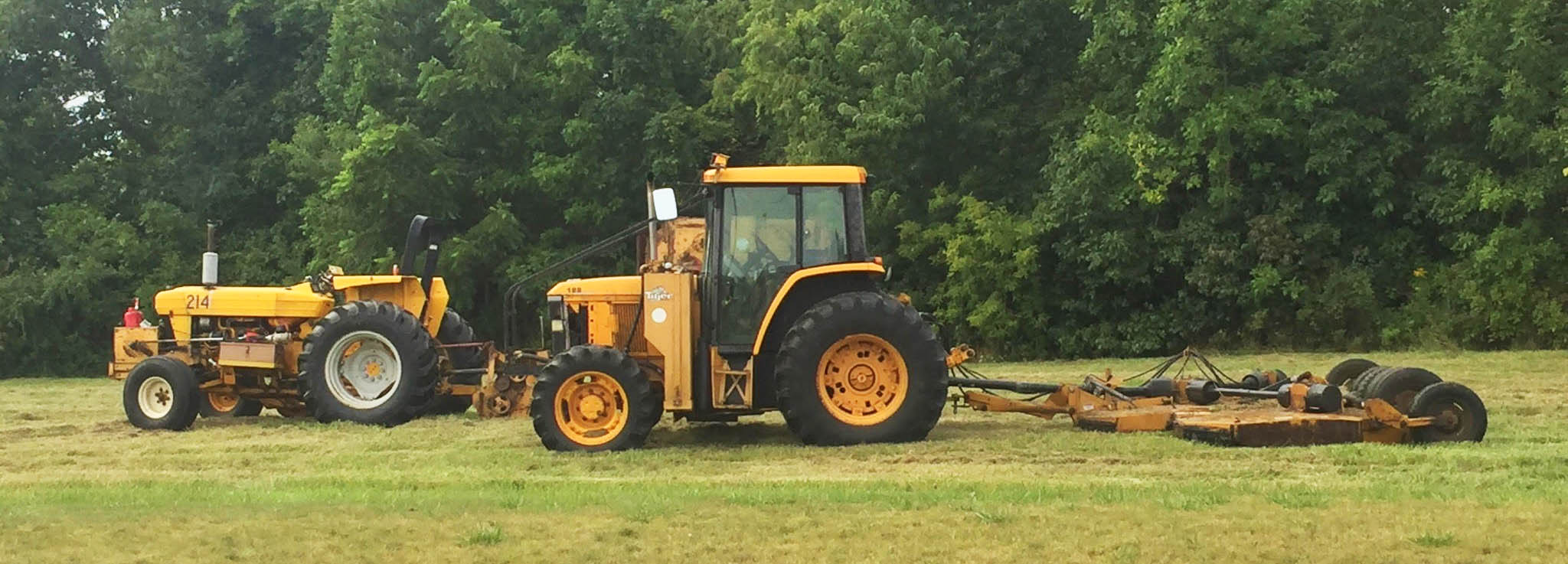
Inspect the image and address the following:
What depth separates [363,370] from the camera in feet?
42.3

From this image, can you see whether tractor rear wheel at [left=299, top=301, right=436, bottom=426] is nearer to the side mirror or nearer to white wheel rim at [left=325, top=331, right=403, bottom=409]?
white wheel rim at [left=325, top=331, right=403, bottom=409]

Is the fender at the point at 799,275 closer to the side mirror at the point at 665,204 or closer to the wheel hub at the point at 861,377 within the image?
the wheel hub at the point at 861,377

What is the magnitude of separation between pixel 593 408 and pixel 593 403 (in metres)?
0.04

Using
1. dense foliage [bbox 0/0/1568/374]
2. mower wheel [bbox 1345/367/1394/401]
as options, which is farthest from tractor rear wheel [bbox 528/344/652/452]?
dense foliage [bbox 0/0/1568/374]

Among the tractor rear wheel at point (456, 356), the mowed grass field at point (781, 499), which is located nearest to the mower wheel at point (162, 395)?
the mowed grass field at point (781, 499)

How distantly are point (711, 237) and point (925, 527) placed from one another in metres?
4.35

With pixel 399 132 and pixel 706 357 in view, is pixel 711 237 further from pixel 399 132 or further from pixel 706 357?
pixel 399 132

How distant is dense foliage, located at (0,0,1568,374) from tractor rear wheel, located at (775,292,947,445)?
14520mm

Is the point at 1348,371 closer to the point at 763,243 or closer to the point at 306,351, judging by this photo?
the point at 763,243

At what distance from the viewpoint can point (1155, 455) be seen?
9.30 meters

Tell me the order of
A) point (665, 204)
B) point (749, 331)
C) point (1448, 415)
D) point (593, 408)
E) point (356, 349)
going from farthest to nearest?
1. point (356, 349)
2. point (749, 331)
3. point (593, 408)
4. point (665, 204)
5. point (1448, 415)

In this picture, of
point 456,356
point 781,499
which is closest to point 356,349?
point 456,356

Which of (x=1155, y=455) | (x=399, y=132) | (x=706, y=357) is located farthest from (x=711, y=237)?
(x=399, y=132)

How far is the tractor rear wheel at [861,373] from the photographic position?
1018 centimetres
